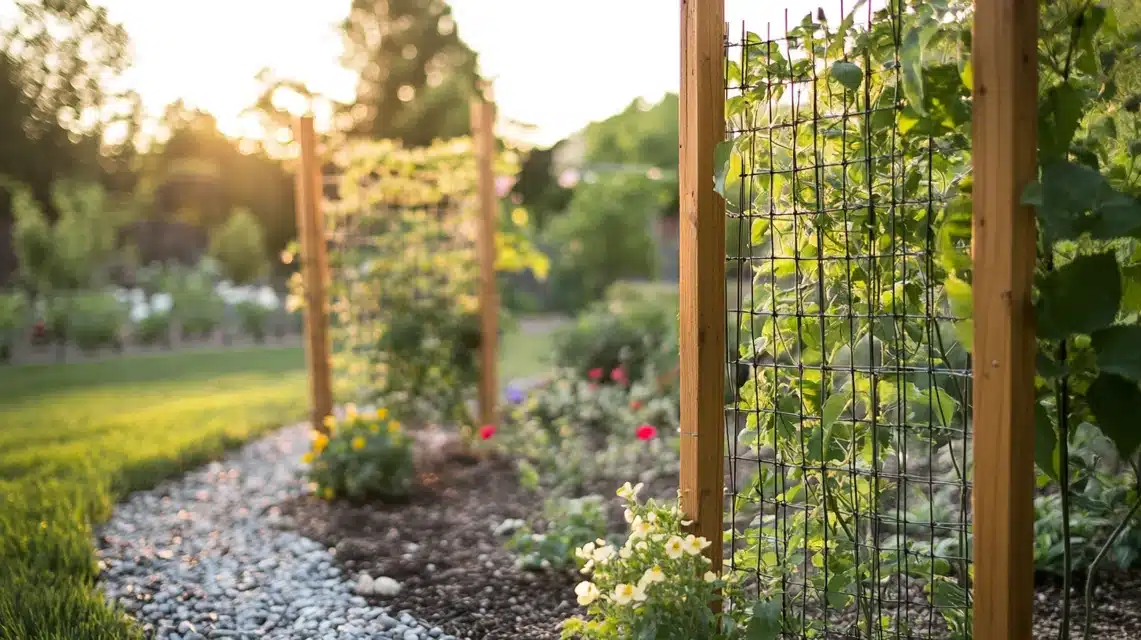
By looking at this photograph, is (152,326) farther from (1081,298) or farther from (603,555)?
(1081,298)

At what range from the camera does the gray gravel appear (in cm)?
233

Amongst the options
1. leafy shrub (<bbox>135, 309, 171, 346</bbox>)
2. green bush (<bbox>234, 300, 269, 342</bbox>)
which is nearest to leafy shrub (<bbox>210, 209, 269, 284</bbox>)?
green bush (<bbox>234, 300, 269, 342</bbox>)

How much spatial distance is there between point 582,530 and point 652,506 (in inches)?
38.9

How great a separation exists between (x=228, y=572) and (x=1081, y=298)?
2.66 m

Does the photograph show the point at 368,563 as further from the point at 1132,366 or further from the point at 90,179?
the point at 90,179

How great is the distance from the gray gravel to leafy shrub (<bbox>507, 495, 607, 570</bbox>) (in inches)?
22.4

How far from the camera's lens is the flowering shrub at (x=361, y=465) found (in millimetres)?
3646

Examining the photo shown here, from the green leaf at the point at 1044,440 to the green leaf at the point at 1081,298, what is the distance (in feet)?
0.69

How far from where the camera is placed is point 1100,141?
65.6 inches

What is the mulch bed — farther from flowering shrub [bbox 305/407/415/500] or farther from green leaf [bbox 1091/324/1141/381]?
green leaf [bbox 1091/324/1141/381]

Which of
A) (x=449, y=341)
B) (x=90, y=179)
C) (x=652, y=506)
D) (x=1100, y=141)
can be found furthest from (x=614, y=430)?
(x=90, y=179)

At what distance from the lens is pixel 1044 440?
1521 mm

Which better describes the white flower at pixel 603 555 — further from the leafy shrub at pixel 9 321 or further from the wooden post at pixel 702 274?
the leafy shrub at pixel 9 321

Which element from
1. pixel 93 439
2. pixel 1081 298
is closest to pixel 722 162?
pixel 1081 298
